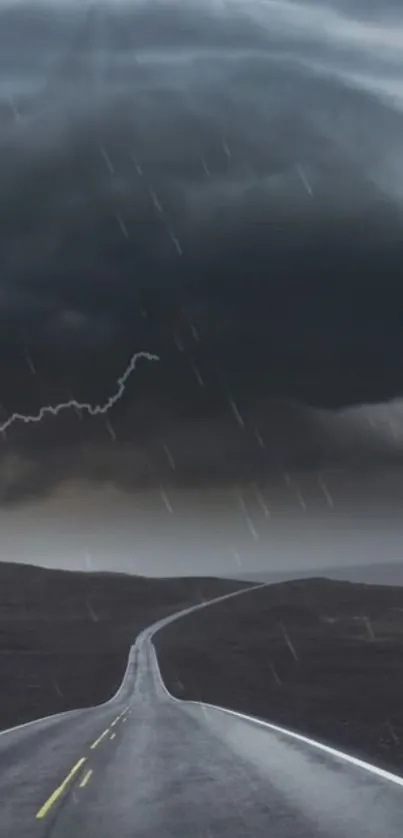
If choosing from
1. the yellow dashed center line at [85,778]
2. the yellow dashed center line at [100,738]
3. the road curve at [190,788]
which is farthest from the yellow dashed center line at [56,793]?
the yellow dashed center line at [100,738]

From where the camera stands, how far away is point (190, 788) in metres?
14.1

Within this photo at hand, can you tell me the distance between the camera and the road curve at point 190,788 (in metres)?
11.0

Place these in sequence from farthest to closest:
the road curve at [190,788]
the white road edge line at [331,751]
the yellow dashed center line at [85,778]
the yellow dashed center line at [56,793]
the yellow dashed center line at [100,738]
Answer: the yellow dashed center line at [100,738], the yellow dashed center line at [85,778], the white road edge line at [331,751], the yellow dashed center line at [56,793], the road curve at [190,788]

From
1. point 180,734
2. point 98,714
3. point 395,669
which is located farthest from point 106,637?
point 180,734

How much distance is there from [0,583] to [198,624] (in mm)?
95972

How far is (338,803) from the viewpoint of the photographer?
40.1ft

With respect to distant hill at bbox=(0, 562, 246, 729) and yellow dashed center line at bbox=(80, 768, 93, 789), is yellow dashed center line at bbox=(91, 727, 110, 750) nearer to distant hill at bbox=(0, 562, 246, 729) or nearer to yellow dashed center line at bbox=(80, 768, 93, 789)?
yellow dashed center line at bbox=(80, 768, 93, 789)

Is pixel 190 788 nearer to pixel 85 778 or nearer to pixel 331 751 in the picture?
pixel 85 778

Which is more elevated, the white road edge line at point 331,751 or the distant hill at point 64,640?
the white road edge line at point 331,751

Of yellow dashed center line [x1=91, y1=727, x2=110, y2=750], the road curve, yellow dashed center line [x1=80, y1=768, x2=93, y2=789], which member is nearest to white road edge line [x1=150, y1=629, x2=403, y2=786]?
the road curve

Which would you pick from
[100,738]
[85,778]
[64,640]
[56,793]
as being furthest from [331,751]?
[64,640]

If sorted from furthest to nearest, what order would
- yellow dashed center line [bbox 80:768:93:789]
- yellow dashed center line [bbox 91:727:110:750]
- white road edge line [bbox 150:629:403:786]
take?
1. yellow dashed center line [bbox 91:727:110:750]
2. yellow dashed center line [bbox 80:768:93:789]
3. white road edge line [bbox 150:629:403:786]

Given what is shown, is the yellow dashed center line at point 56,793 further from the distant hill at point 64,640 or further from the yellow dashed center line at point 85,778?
the distant hill at point 64,640

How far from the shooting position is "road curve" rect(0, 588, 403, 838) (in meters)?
11.0
